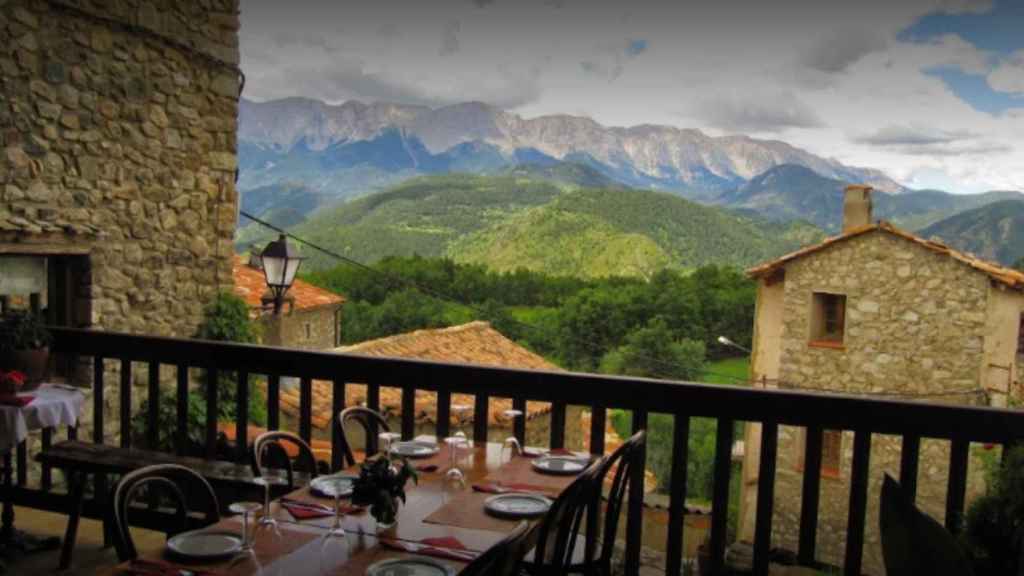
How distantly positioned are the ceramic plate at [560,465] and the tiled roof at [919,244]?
37.2 ft

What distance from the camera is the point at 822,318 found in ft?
44.8

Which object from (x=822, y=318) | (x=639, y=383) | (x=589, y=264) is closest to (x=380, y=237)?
(x=589, y=264)

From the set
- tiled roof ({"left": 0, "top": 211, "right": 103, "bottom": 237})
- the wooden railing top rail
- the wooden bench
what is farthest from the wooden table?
tiled roof ({"left": 0, "top": 211, "right": 103, "bottom": 237})

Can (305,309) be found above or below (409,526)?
below

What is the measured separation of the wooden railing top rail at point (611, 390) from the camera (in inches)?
97.5

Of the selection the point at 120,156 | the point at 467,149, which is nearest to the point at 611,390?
the point at 120,156

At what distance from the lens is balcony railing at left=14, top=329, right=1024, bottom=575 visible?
8.19 feet

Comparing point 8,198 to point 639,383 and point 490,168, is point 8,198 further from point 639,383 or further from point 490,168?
point 490,168

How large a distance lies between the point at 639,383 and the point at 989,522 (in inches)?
41.4

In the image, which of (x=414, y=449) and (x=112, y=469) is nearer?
(x=414, y=449)

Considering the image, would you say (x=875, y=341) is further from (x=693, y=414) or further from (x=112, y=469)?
(x=112, y=469)

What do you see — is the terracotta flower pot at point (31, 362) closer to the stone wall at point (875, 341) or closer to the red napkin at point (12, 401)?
the red napkin at point (12, 401)

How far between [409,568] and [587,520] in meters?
0.85

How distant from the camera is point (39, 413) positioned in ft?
10.7
